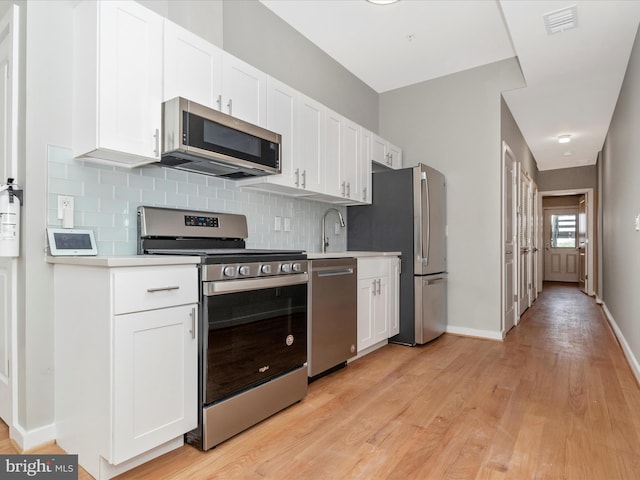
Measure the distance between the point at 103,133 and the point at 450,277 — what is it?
3676 millimetres

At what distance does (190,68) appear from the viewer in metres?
2.20

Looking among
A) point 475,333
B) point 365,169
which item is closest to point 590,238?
point 475,333

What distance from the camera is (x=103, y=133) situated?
183cm

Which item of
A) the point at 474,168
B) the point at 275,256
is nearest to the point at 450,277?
the point at 474,168

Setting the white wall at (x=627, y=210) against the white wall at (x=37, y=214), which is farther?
the white wall at (x=627, y=210)

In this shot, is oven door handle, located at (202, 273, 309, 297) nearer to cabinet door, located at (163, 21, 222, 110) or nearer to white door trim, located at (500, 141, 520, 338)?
cabinet door, located at (163, 21, 222, 110)

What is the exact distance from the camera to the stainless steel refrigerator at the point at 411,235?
377cm

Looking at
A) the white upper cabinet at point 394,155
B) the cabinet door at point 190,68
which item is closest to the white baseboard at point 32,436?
the cabinet door at point 190,68

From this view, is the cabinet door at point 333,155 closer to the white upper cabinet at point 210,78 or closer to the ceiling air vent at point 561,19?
the white upper cabinet at point 210,78

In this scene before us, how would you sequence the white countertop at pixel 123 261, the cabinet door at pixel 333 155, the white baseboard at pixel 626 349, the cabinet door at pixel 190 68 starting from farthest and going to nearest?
the cabinet door at pixel 333 155 < the white baseboard at pixel 626 349 < the cabinet door at pixel 190 68 < the white countertop at pixel 123 261

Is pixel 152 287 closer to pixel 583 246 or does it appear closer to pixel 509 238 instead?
pixel 509 238

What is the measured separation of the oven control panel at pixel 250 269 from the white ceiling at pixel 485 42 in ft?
7.25

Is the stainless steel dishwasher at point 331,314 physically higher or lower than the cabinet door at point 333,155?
lower

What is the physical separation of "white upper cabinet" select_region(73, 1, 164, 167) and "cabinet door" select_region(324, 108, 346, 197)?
158 cm
